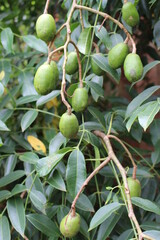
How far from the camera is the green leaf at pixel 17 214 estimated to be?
81 centimetres

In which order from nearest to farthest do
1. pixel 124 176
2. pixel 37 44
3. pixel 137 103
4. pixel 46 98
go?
pixel 124 176 < pixel 137 103 < pixel 46 98 < pixel 37 44

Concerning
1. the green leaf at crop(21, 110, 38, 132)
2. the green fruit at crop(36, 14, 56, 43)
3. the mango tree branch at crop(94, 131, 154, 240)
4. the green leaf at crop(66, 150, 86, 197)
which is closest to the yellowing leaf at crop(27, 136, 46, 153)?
the green leaf at crop(21, 110, 38, 132)

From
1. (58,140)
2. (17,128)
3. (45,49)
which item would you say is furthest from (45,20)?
(17,128)

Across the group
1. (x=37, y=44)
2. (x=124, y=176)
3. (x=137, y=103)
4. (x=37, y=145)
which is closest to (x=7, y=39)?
(x=37, y=44)

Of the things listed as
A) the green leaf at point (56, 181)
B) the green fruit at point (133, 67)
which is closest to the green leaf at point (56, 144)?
the green leaf at point (56, 181)

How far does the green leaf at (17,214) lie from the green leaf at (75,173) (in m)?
0.16

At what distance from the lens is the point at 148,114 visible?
0.72m

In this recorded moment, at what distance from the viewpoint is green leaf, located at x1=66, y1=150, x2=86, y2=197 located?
73 centimetres

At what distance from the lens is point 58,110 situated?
1.32m

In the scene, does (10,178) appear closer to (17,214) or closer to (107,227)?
(17,214)

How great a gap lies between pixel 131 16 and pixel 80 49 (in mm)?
129

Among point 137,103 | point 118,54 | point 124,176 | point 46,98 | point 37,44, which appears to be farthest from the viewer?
point 37,44

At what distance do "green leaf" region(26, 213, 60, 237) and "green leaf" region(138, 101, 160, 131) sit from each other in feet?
1.08

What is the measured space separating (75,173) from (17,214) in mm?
200
